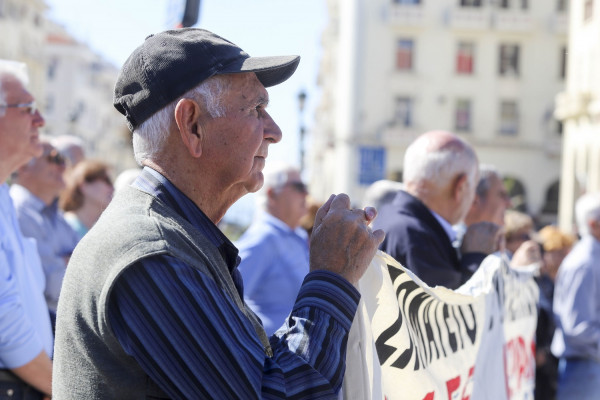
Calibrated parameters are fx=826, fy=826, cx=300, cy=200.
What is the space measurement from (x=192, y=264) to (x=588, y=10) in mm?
29751

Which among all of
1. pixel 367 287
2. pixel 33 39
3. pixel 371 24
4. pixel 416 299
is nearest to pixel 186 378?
pixel 367 287

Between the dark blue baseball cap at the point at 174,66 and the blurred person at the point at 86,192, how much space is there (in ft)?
13.5

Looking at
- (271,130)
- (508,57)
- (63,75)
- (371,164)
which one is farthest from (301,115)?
(63,75)

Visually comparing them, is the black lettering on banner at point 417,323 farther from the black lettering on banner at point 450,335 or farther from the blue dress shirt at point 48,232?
the blue dress shirt at point 48,232

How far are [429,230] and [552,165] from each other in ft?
122

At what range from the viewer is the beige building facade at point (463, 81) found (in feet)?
128

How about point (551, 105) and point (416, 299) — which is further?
point (551, 105)

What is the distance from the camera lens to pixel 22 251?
3391mm

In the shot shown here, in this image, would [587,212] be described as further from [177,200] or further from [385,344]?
[177,200]

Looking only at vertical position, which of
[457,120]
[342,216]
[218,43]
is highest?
[218,43]

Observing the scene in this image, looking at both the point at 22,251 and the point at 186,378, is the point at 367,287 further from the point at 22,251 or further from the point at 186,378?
Result: the point at 22,251

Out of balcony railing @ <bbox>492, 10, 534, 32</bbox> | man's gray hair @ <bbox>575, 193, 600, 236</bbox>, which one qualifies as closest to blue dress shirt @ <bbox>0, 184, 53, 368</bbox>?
man's gray hair @ <bbox>575, 193, 600, 236</bbox>

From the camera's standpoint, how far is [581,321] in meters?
6.03

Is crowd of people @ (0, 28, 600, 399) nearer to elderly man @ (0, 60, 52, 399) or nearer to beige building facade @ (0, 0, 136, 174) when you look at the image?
elderly man @ (0, 60, 52, 399)
